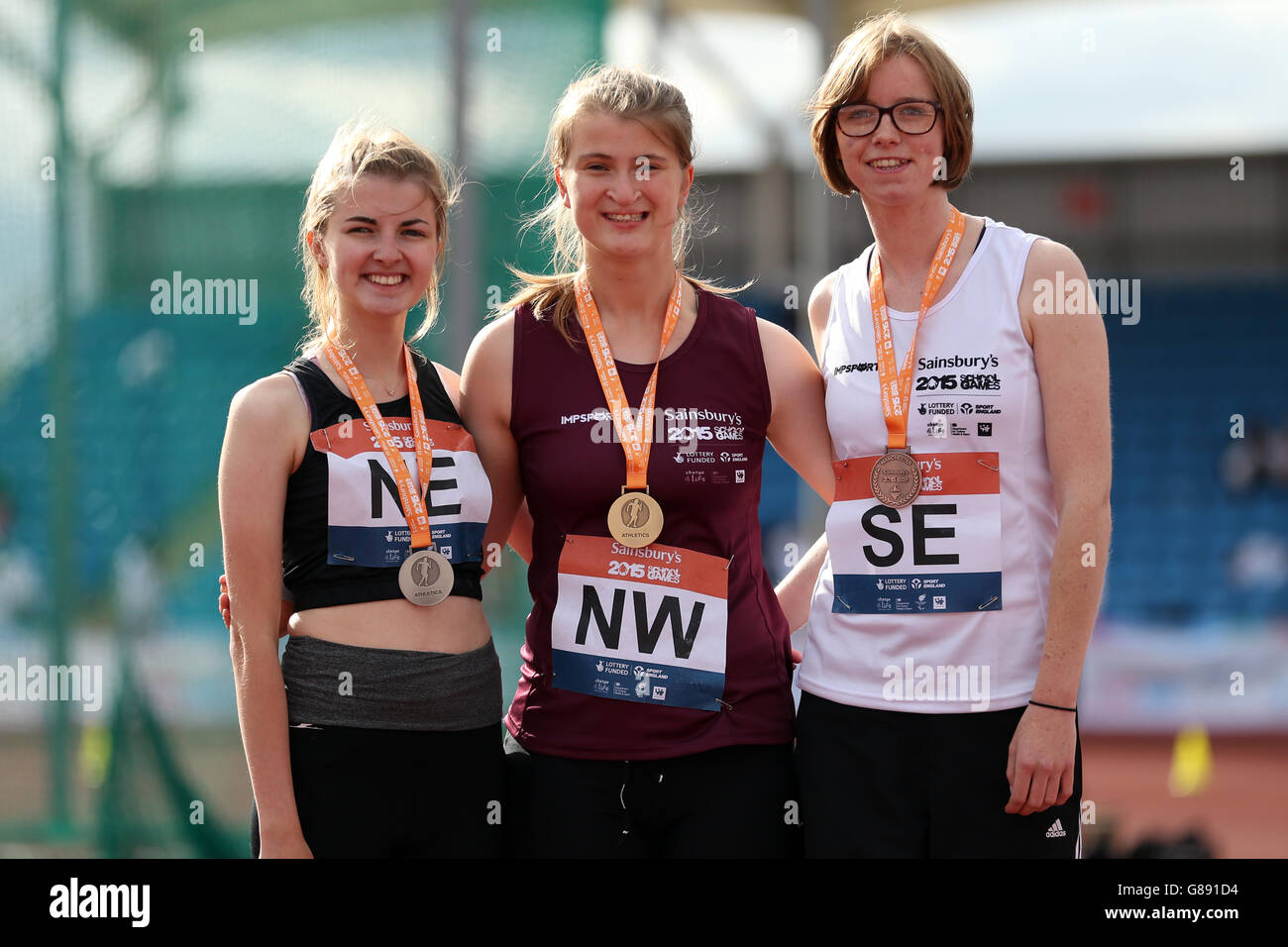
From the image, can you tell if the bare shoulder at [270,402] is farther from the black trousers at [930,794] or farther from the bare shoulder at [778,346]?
the black trousers at [930,794]

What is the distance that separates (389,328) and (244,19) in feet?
8.19

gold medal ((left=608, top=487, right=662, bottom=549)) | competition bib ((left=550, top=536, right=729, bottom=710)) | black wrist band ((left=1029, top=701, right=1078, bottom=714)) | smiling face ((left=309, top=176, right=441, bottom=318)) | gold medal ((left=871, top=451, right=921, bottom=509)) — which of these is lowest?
black wrist band ((left=1029, top=701, right=1078, bottom=714))

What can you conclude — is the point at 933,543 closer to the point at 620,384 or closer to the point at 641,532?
the point at 641,532

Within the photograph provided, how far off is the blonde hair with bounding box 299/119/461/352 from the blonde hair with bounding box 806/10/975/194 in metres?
0.76

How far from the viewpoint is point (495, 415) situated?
2.33 metres

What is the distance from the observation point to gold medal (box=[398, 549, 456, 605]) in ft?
7.02

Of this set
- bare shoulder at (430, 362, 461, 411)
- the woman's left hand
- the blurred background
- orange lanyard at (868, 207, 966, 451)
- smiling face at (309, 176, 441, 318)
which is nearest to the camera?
the woman's left hand

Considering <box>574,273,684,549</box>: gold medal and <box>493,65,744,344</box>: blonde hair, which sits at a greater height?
<box>493,65,744,344</box>: blonde hair

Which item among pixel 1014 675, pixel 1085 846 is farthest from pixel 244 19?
pixel 1085 846

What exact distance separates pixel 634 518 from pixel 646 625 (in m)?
0.20

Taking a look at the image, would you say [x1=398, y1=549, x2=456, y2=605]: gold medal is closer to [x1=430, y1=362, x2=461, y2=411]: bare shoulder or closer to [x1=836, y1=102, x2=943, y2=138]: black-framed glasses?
[x1=430, y1=362, x2=461, y2=411]: bare shoulder

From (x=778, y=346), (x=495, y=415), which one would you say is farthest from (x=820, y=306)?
(x=495, y=415)

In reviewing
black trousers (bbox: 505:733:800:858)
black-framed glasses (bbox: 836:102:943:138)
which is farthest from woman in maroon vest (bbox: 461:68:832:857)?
black-framed glasses (bbox: 836:102:943:138)
